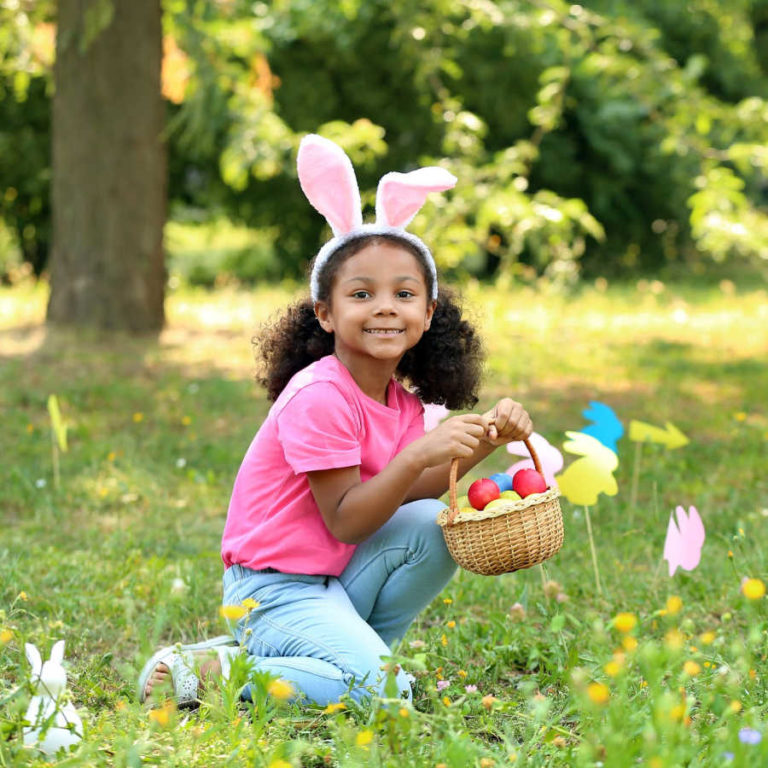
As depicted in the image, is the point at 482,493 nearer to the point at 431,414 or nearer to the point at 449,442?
the point at 449,442

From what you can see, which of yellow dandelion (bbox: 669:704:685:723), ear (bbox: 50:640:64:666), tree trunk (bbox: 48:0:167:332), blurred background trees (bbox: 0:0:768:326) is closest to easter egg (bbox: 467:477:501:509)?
yellow dandelion (bbox: 669:704:685:723)

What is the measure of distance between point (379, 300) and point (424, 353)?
1.15 ft

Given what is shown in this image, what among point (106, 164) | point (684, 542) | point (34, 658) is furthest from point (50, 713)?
point (106, 164)

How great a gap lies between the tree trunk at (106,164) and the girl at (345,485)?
5.02 m

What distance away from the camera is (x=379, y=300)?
2.52m

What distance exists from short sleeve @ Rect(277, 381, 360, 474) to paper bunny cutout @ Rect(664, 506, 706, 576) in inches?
33.9

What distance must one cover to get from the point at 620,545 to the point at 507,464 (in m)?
1.27

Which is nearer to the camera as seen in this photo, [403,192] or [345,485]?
[345,485]

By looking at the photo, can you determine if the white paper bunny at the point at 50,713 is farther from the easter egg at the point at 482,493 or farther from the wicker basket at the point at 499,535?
the easter egg at the point at 482,493

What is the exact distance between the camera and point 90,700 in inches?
96.6

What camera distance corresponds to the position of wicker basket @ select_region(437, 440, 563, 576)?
2.33 meters

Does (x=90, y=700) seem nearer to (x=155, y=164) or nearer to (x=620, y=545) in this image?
(x=620, y=545)

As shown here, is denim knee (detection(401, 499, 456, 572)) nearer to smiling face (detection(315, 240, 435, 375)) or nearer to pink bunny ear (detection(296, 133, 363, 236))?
smiling face (detection(315, 240, 435, 375))

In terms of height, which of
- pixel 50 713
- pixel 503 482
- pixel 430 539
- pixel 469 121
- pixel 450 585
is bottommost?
pixel 450 585
